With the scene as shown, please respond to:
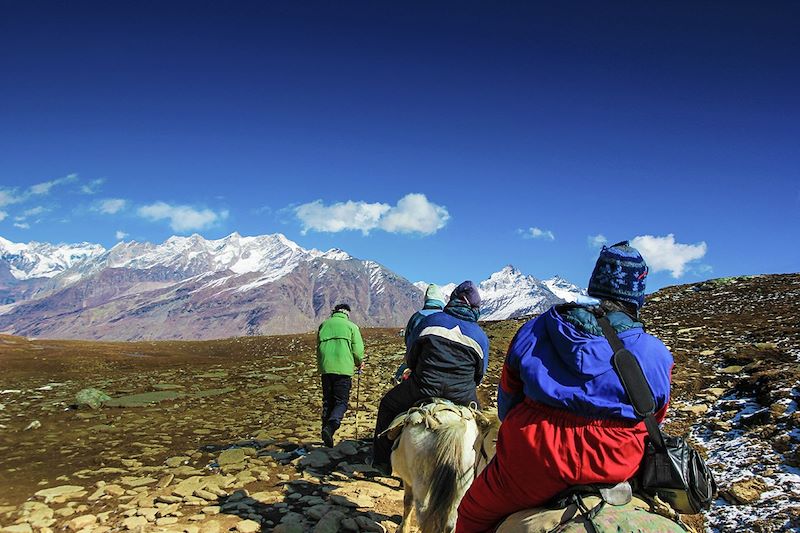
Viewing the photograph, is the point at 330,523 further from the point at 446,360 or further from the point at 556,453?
the point at 556,453

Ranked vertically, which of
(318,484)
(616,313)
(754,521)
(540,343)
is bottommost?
(318,484)

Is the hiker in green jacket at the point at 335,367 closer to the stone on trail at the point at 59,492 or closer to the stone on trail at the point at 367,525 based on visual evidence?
the stone on trail at the point at 367,525

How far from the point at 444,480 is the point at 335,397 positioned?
19.7ft

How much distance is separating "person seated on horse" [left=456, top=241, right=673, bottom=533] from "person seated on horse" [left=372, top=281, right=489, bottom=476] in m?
3.65

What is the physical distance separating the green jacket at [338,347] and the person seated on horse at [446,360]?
382 cm

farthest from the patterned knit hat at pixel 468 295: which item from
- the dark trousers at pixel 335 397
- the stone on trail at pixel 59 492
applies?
the stone on trail at pixel 59 492

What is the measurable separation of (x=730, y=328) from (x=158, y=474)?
18887 millimetres

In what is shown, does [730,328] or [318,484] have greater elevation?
[730,328]

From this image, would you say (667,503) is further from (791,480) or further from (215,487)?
(215,487)

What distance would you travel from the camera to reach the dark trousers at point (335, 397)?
1135 centimetres

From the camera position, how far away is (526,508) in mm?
3391

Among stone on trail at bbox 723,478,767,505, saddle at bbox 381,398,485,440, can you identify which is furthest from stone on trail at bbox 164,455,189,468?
stone on trail at bbox 723,478,767,505

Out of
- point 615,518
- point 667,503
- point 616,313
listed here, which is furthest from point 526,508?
point 616,313

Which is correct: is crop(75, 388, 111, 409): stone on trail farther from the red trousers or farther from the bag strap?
the bag strap
